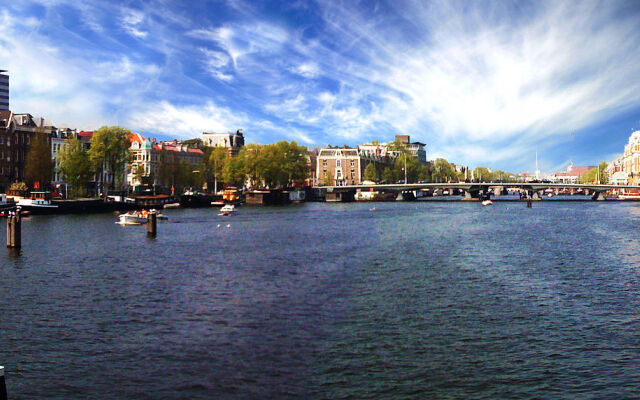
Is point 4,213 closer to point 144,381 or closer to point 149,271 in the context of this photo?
point 149,271

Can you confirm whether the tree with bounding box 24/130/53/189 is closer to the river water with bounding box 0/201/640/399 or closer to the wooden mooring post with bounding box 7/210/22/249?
the wooden mooring post with bounding box 7/210/22/249

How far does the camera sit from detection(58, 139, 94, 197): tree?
13925cm

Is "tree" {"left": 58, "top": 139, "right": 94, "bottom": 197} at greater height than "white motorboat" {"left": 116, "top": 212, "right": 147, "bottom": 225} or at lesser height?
greater

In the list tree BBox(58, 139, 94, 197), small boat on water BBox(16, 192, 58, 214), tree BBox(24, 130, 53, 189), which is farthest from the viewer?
tree BBox(58, 139, 94, 197)

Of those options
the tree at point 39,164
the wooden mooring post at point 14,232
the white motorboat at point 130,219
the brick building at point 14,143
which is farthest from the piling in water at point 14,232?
the brick building at point 14,143

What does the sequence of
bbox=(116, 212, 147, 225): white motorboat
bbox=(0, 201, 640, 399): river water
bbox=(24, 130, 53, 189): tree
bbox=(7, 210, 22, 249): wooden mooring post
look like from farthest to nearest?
bbox=(24, 130, 53, 189): tree
bbox=(116, 212, 147, 225): white motorboat
bbox=(7, 210, 22, 249): wooden mooring post
bbox=(0, 201, 640, 399): river water

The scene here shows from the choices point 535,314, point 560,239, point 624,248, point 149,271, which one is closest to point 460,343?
point 535,314

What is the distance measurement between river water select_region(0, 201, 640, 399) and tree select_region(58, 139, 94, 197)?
87.7 meters

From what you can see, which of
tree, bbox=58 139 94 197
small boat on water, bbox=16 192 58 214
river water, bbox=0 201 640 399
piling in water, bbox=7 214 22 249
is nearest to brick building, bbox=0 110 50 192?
tree, bbox=58 139 94 197

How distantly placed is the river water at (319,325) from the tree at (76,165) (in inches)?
3452

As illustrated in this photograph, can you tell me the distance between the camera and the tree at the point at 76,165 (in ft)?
457

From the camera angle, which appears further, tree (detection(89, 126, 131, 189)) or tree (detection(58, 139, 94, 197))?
tree (detection(89, 126, 131, 189))

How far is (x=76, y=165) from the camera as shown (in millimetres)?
139250

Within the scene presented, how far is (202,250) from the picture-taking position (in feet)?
203
